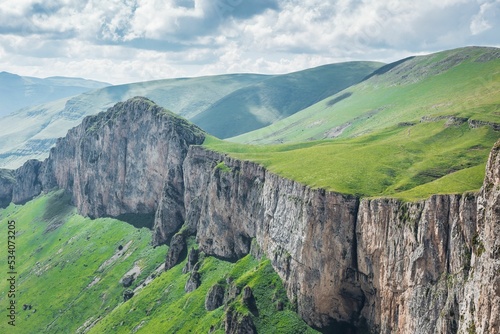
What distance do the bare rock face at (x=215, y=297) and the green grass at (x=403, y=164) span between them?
41.3 meters

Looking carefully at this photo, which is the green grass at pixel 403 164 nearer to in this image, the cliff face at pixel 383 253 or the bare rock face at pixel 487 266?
the cliff face at pixel 383 253

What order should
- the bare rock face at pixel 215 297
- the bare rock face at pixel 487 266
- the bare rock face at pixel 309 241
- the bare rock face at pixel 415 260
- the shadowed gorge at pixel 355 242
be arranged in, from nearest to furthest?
the bare rock face at pixel 487 266 < the shadowed gorge at pixel 355 242 < the bare rock face at pixel 415 260 < the bare rock face at pixel 309 241 < the bare rock face at pixel 215 297

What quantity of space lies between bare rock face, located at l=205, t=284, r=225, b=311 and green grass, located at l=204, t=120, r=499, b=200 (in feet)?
136

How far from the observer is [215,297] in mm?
169125

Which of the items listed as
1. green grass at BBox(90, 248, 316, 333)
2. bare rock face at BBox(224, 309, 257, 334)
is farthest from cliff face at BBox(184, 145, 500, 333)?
bare rock face at BBox(224, 309, 257, 334)

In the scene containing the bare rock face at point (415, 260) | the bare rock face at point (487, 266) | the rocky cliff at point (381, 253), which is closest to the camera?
the bare rock face at point (487, 266)

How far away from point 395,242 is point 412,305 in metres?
12.8

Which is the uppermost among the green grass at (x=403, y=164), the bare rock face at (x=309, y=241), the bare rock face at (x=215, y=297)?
the green grass at (x=403, y=164)

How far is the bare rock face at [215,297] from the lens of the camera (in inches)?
6629

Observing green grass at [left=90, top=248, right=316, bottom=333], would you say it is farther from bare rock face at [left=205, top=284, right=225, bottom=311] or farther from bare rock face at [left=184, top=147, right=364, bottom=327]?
bare rock face at [left=184, top=147, right=364, bottom=327]

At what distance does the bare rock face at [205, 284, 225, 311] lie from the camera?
16838cm

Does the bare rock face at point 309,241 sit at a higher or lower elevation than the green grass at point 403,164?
lower

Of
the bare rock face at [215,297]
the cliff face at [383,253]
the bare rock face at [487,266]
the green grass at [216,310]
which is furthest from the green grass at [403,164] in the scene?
the bare rock face at [215,297]

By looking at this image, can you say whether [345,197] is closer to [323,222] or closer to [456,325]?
[323,222]
